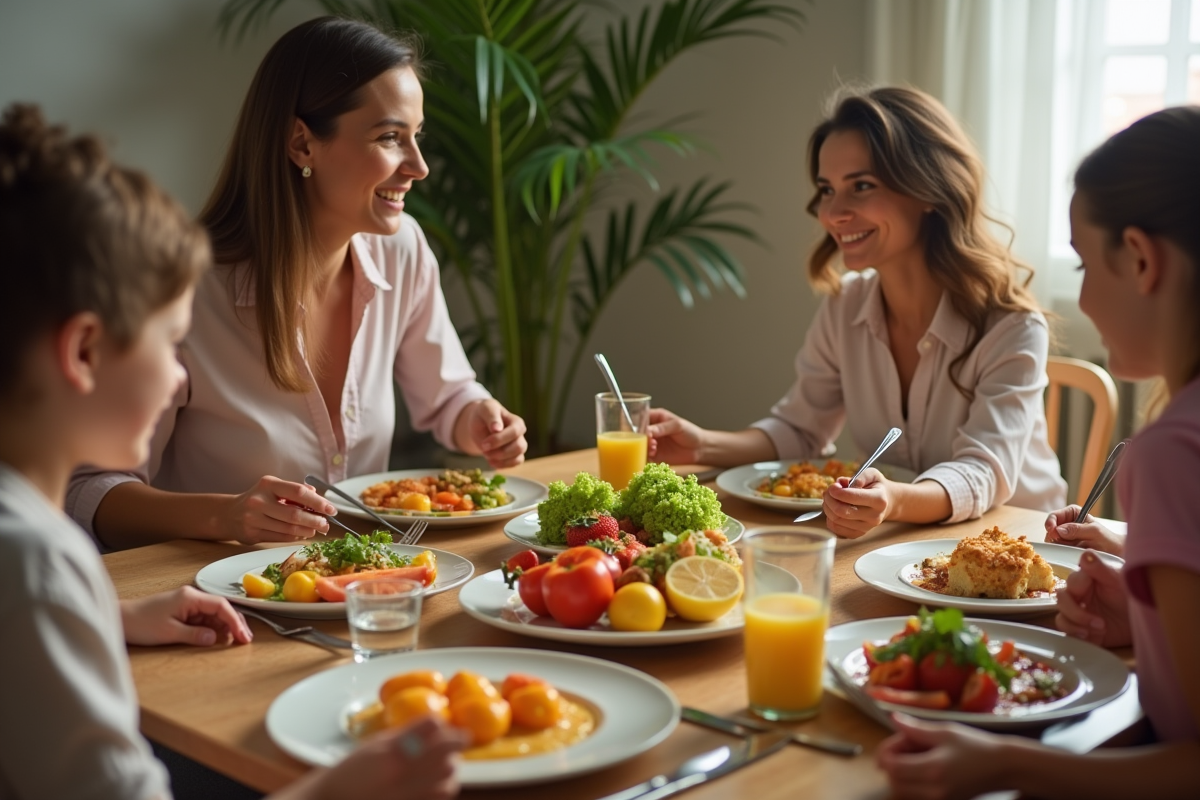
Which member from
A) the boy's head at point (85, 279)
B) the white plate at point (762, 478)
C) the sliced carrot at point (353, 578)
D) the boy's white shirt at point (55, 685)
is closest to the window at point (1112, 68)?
the white plate at point (762, 478)

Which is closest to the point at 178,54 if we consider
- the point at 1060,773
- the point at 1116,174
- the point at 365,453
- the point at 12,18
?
the point at 12,18

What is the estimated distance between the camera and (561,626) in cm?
145

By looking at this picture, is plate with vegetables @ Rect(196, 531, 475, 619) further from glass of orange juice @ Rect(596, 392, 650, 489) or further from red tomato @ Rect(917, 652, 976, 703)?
red tomato @ Rect(917, 652, 976, 703)

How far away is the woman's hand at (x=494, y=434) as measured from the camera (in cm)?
238

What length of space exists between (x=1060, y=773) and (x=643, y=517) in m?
0.80

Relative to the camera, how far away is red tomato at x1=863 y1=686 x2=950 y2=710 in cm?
121

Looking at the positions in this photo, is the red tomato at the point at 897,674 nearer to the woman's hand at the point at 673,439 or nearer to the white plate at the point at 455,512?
the white plate at the point at 455,512

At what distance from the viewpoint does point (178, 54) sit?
4.17 meters

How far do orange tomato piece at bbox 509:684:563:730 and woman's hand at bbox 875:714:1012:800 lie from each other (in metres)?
0.31

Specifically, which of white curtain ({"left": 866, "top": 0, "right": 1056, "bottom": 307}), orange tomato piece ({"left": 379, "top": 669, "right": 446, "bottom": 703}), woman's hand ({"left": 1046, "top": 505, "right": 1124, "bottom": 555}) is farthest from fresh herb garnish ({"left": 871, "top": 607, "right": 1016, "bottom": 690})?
white curtain ({"left": 866, "top": 0, "right": 1056, "bottom": 307})

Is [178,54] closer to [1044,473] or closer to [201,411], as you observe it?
[201,411]

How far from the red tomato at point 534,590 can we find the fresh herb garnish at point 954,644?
44 centimetres

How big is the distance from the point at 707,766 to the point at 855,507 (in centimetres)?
84

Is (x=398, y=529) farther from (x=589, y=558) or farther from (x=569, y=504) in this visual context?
(x=589, y=558)
